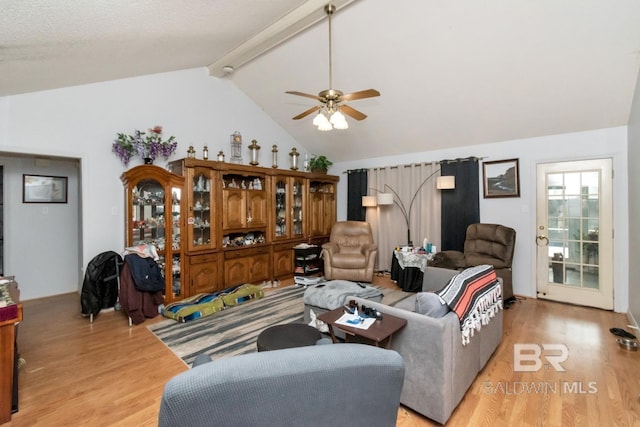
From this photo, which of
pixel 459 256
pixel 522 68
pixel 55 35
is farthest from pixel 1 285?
pixel 522 68

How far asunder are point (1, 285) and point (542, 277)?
573 centimetres

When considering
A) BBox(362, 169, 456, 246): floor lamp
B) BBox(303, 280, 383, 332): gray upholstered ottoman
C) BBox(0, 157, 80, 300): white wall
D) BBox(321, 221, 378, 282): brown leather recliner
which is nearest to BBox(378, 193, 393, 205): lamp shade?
BBox(362, 169, 456, 246): floor lamp

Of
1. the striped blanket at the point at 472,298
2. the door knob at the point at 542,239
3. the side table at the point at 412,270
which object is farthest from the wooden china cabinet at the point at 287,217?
the door knob at the point at 542,239

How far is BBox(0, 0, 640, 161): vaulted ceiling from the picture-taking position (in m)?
2.15

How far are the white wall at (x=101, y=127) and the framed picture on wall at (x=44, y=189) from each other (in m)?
0.51

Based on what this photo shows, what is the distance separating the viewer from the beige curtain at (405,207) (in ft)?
16.2

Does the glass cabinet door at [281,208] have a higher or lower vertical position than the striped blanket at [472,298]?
higher

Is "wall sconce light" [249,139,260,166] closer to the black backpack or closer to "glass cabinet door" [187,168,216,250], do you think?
"glass cabinet door" [187,168,216,250]

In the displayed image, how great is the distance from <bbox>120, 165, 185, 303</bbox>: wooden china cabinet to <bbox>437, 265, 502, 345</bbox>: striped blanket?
3.29m

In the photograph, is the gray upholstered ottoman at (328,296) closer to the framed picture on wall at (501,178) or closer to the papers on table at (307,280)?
the papers on table at (307,280)

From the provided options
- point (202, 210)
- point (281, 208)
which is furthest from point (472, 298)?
point (281, 208)

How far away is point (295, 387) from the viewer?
2.75 feet

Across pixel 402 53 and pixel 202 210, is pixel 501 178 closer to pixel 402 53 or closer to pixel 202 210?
pixel 402 53

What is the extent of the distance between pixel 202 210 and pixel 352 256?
2404 mm
